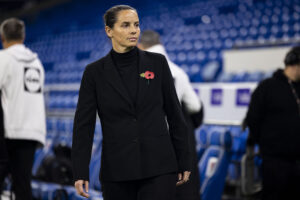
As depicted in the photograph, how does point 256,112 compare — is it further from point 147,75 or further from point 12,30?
point 12,30

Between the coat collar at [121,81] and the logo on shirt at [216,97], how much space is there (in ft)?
11.9

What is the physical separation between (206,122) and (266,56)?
3.42 meters

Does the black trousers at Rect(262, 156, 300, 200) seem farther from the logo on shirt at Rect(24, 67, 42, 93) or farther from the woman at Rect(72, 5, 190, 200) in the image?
the logo on shirt at Rect(24, 67, 42, 93)

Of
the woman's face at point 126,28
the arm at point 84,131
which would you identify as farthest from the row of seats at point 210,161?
the woman's face at point 126,28

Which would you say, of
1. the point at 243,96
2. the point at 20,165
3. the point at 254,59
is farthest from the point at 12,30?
the point at 254,59

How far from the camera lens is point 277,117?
2.67m

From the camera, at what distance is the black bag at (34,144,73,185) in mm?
3955

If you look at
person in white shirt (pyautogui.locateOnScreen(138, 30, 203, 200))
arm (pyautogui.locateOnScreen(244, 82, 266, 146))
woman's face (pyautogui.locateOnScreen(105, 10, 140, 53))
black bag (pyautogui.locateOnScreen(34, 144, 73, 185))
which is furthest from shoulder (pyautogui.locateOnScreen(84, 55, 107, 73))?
black bag (pyautogui.locateOnScreen(34, 144, 73, 185))

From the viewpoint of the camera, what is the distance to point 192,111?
2754 millimetres

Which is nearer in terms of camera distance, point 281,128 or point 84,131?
point 84,131

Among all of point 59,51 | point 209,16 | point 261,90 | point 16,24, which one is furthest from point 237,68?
point 59,51

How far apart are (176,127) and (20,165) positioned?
129cm

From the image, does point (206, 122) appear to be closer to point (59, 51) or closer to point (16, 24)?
point (16, 24)

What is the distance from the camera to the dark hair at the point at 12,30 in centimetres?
270
